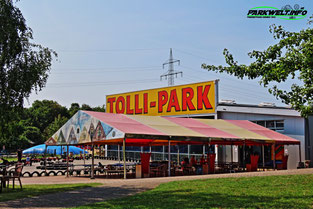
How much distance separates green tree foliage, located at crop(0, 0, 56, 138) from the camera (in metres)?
12.9

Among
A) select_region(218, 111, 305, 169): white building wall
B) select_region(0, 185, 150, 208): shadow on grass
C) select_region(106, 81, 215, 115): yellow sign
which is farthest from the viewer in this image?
select_region(106, 81, 215, 115): yellow sign

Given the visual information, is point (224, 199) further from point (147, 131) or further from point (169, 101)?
point (169, 101)

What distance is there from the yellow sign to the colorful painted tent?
6.12 metres

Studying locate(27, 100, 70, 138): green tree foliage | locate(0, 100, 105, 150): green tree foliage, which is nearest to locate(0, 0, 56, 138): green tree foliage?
locate(0, 100, 105, 150): green tree foliage

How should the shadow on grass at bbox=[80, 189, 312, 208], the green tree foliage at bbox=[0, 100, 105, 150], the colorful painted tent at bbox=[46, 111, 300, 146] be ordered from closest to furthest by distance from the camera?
the shadow on grass at bbox=[80, 189, 312, 208] < the colorful painted tent at bbox=[46, 111, 300, 146] < the green tree foliage at bbox=[0, 100, 105, 150]

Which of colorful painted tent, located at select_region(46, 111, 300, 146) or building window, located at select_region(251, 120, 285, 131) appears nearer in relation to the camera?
colorful painted tent, located at select_region(46, 111, 300, 146)

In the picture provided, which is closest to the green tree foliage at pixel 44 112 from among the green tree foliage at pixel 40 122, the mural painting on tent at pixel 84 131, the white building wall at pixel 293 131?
the green tree foliage at pixel 40 122

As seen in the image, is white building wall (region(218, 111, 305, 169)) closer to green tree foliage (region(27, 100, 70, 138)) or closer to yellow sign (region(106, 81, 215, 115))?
yellow sign (region(106, 81, 215, 115))

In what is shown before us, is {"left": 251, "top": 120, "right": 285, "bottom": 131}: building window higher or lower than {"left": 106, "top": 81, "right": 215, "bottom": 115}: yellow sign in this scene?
lower

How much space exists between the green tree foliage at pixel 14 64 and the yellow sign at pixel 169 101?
22.0m

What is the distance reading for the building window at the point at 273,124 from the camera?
3137 cm

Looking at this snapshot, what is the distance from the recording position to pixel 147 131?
21312mm

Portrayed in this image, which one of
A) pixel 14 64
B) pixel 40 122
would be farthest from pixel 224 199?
pixel 40 122

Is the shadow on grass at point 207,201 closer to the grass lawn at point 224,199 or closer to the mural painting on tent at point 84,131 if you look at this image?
the grass lawn at point 224,199
